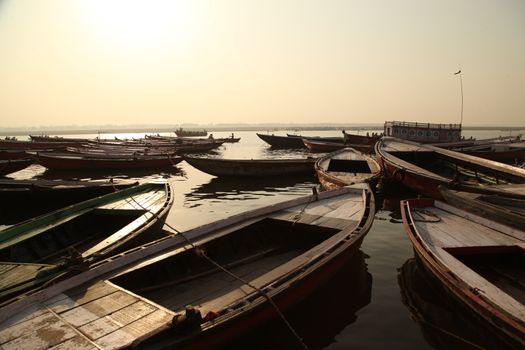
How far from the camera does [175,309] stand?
6.51 metres

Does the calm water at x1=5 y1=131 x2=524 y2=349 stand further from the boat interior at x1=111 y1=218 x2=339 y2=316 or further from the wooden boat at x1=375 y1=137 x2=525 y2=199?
the wooden boat at x1=375 y1=137 x2=525 y2=199

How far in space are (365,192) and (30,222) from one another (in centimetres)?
1110

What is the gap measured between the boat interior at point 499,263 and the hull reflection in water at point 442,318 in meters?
1.03

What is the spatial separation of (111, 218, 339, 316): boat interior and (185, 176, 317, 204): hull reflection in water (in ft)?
34.1

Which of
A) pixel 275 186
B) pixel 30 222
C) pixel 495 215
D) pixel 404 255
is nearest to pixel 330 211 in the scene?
pixel 404 255

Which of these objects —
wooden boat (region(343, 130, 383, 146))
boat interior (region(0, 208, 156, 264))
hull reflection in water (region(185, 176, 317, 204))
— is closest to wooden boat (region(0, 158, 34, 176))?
hull reflection in water (region(185, 176, 317, 204))

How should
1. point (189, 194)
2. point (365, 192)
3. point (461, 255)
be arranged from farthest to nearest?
point (189, 194) → point (365, 192) → point (461, 255)

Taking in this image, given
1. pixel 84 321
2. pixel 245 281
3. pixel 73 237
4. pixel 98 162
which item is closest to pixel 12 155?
pixel 98 162

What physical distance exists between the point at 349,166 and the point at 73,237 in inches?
671

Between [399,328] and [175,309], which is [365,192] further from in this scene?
[175,309]

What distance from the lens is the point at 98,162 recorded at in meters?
29.0

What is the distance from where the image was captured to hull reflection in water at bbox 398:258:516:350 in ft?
20.4

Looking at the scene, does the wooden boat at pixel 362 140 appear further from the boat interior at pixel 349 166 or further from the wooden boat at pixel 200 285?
the wooden boat at pixel 200 285

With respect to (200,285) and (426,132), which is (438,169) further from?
(426,132)
